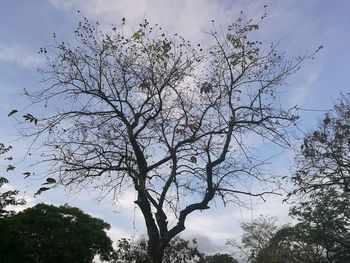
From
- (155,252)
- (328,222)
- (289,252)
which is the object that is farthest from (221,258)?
(155,252)

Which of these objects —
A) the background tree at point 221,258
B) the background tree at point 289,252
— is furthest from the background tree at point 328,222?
the background tree at point 221,258

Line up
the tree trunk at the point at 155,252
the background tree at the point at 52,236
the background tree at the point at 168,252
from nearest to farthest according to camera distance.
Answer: the tree trunk at the point at 155,252 < the background tree at the point at 52,236 < the background tree at the point at 168,252

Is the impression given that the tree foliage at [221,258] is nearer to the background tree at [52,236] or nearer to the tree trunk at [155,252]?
the background tree at [52,236]

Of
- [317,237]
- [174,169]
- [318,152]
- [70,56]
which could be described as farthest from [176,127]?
[317,237]

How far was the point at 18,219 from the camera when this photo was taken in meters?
17.8

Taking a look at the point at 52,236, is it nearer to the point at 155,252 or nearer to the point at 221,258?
the point at 155,252

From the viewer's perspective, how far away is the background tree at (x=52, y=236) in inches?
604

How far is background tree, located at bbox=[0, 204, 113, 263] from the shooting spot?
50.3 ft

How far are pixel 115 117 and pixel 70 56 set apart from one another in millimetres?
1863

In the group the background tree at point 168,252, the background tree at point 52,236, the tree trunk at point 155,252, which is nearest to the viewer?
the tree trunk at point 155,252

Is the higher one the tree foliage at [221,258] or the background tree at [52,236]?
the tree foliage at [221,258]

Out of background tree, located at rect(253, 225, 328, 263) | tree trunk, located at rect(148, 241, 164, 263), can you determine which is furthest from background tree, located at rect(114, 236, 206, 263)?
tree trunk, located at rect(148, 241, 164, 263)

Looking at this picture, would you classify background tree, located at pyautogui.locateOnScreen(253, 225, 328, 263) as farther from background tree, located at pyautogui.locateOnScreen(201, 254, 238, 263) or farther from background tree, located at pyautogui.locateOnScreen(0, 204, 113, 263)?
background tree, located at pyautogui.locateOnScreen(0, 204, 113, 263)

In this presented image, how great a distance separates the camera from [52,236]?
17984 mm
